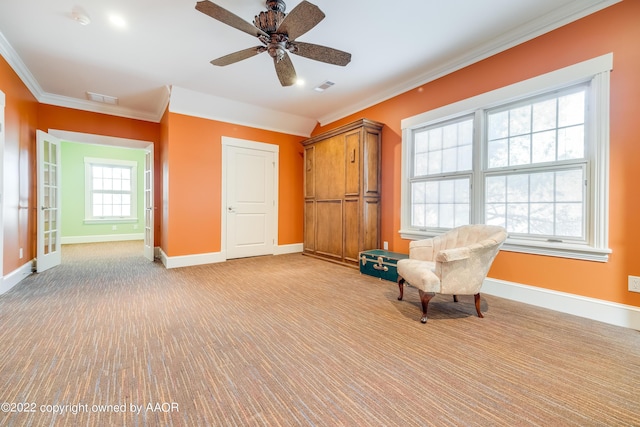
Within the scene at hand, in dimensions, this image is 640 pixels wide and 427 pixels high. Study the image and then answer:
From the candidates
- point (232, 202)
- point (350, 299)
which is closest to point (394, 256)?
point (350, 299)

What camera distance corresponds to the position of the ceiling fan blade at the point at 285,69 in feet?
8.76

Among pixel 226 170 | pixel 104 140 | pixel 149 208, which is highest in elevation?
pixel 104 140

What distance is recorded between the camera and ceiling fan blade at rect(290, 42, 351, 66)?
8.23ft

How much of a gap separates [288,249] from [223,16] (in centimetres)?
442

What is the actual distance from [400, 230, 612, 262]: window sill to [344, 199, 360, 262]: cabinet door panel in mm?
2011

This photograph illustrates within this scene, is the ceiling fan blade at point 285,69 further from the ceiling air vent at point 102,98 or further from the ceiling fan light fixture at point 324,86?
the ceiling air vent at point 102,98

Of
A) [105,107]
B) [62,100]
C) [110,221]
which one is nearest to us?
[62,100]

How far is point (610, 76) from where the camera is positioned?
7.75 feet

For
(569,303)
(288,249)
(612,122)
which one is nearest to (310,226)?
(288,249)

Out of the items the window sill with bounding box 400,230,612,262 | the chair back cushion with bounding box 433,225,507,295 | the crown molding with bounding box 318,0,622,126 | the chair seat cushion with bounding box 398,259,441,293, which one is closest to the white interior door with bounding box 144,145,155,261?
the crown molding with bounding box 318,0,622,126

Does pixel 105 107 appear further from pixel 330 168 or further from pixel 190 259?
pixel 330 168

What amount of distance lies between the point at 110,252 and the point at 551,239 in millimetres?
7915

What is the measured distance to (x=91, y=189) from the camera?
7496 mm

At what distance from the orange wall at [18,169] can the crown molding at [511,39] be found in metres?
5.04
